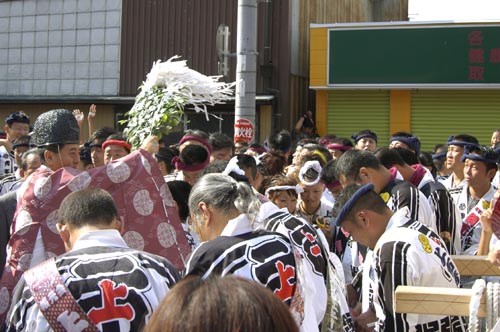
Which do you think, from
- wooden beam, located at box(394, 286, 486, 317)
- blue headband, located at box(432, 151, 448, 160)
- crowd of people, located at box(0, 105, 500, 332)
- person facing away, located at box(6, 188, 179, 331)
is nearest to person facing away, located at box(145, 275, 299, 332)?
crowd of people, located at box(0, 105, 500, 332)

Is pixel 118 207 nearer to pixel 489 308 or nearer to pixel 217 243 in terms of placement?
pixel 217 243

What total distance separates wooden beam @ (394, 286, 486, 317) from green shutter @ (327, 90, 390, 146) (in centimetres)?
1269

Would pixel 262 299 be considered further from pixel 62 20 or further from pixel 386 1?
pixel 386 1

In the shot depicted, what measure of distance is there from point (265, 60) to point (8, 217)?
1135 cm

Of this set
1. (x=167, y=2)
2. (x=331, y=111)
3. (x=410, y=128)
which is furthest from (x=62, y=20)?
(x=410, y=128)

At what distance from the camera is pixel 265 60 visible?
15.5m

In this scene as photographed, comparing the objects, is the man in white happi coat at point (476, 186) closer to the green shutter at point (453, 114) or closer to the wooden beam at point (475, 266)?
the wooden beam at point (475, 266)

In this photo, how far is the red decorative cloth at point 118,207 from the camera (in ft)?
13.3

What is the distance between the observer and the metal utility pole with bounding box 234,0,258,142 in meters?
9.50

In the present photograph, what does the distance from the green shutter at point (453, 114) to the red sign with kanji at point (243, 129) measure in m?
6.56

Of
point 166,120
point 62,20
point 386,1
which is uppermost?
point 386,1

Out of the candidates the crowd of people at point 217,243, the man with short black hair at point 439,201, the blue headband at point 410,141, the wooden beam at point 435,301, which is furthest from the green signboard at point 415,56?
the wooden beam at point 435,301

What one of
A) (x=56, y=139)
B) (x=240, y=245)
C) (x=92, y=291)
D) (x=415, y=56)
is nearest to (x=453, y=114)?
(x=415, y=56)

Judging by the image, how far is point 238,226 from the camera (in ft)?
11.2
